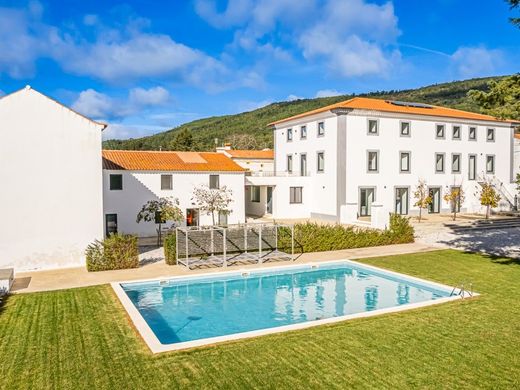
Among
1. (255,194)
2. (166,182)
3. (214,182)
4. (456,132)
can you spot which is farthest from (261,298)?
(456,132)

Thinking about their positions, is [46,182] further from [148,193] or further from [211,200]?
[211,200]

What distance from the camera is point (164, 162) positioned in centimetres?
2867

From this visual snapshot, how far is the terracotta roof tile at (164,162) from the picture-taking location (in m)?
27.0

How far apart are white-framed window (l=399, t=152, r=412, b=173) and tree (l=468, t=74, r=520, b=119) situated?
1876 cm

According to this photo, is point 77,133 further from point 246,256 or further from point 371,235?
point 371,235

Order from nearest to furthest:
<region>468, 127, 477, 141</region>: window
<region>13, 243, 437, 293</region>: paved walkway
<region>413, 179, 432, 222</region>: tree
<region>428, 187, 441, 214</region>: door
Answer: <region>13, 243, 437, 293</region>: paved walkway < <region>413, 179, 432, 222</region>: tree < <region>428, 187, 441, 214</region>: door < <region>468, 127, 477, 141</region>: window

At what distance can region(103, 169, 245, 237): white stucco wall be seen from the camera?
84.0 feet

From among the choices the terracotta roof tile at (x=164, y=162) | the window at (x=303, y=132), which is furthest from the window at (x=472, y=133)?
the terracotta roof tile at (x=164, y=162)

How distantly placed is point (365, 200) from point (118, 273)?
2249 centimetres

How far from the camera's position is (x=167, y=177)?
27625 mm

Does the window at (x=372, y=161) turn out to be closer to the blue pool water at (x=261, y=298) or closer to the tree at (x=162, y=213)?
the tree at (x=162, y=213)

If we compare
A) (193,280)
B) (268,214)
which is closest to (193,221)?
(268,214)

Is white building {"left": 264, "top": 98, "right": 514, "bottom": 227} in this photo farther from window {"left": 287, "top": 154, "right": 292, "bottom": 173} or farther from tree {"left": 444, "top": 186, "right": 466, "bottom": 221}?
tree {"left": 444, "top": 186, "right": 466, "bottom": 221}

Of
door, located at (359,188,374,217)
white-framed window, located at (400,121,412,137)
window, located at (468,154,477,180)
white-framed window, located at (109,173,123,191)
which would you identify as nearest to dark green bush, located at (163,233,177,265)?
white-framed window, located at (109,173,123,191)
